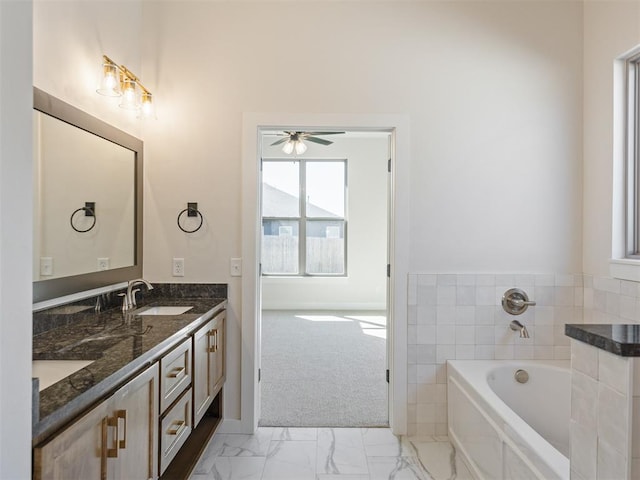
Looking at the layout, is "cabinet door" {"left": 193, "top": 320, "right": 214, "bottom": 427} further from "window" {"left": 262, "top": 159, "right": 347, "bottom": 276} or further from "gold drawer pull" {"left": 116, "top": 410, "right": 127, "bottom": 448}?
"window" {"left": 262, "top": 159, "right": 347, "bottom": 276}

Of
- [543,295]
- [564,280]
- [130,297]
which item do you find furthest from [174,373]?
[564,280]

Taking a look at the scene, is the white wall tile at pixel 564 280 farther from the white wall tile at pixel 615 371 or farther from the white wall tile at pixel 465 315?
the white wall tile at pixel 615 371

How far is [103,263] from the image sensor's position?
233 centimetres

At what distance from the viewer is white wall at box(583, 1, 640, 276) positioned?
2.46m

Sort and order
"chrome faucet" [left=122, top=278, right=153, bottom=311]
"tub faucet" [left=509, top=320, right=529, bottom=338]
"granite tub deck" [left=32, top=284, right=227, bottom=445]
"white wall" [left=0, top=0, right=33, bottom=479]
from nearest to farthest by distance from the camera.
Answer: "white wall" [left=0, top=0, right=33, bottom=479] < "granite tub deck" [left=32, top=284, right=227, bottom=445] < "chrome faucet" [left=122, top=278, right=153, bottom=311] < "tub faucet" [left=509, top=320, right=529, bottom=338]

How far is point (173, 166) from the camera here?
2.76m

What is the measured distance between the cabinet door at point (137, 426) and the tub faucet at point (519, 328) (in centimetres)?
217

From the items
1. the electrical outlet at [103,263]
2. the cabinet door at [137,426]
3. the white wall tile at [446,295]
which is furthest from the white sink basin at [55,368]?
the white wall tile at [446,295]

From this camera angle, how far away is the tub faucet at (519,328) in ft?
8.48

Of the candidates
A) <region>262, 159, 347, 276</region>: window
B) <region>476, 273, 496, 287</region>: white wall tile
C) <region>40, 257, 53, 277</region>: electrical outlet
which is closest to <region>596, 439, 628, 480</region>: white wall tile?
<region>476, 273, 496, 287</region>: white wall tile

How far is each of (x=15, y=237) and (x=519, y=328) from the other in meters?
2.72

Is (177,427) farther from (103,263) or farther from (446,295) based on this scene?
(446,295)

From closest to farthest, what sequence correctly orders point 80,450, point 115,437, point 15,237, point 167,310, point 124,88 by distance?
point 15,237
point 80,450
point 115,437
point 124,88
point 167,310

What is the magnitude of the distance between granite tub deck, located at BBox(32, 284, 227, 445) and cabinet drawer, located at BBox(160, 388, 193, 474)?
12.2 inches
